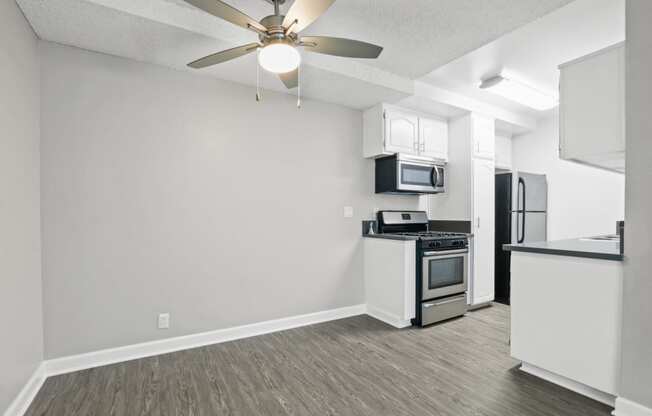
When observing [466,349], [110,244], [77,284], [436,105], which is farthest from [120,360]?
[436,105]

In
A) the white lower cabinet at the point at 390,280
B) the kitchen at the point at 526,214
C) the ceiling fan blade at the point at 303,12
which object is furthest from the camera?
the white lower cabinet at the point at 390,280

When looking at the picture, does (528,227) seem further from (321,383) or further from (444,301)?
(321,383)

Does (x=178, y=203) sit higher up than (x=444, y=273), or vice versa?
(x=178, y=203)

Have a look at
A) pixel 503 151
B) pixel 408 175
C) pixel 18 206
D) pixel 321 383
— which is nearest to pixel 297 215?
pixel 408 175

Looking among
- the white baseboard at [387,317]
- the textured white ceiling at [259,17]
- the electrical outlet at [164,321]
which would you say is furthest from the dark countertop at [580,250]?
the electrical outlet at [164,321]

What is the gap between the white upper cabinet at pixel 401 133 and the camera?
3.53 m

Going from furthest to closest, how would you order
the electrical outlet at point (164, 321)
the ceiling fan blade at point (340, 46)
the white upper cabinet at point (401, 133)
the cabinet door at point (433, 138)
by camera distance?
the cabinet door at point (433, 138) → the white upper cabinet at point (401, 133) → the electrical outlet at point (164, 321) → the ceiling fan blade at point (340, 46)

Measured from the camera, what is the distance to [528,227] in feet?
14.0

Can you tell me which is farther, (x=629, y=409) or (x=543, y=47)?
(x=543, y=47)

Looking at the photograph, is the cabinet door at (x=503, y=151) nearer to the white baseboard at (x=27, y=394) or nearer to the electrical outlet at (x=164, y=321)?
the electrical outlet at (x=164, y=321)

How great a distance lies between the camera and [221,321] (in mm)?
2893

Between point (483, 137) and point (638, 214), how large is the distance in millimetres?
2455

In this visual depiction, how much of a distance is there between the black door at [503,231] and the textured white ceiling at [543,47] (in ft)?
3.89

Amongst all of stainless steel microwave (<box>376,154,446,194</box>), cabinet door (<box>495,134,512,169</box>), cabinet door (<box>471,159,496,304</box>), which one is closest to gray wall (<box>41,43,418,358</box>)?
stainless steel microwave (<box>376,154,446,194</box>)
